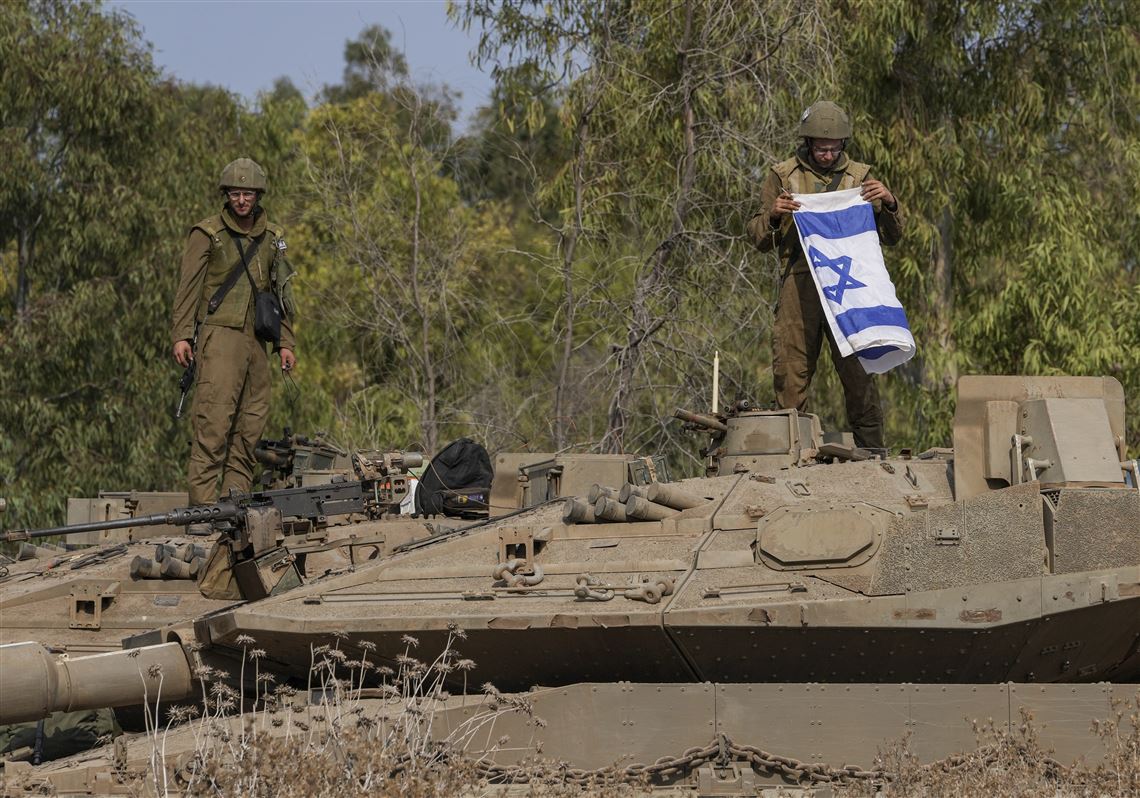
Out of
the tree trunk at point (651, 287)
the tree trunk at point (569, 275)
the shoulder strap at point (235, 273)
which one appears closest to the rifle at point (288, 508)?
the shoulder strap at point (235, 273)

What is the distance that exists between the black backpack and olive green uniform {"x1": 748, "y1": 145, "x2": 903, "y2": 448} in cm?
239

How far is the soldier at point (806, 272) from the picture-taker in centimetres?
1230

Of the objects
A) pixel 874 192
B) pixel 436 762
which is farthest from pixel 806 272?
pixel 436 762

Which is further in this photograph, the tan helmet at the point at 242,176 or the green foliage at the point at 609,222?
the green foliage at the point at 609,222

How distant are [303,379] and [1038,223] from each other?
42.3 feet

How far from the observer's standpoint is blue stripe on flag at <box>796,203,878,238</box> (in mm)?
12367

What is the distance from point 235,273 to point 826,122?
4524mm

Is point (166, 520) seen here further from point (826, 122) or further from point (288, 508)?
point (826, 122)

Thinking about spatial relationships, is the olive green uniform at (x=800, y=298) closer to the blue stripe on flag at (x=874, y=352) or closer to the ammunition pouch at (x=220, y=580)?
the blue stripe on flag at (x=874, y=352)

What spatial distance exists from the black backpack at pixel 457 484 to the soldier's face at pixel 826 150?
134 inches

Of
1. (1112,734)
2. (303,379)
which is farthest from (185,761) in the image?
(303,379)

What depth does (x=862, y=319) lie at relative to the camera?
40.1 feet

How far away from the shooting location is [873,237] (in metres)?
12.5

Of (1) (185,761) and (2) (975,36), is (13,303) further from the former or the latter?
(1) (185,761)
